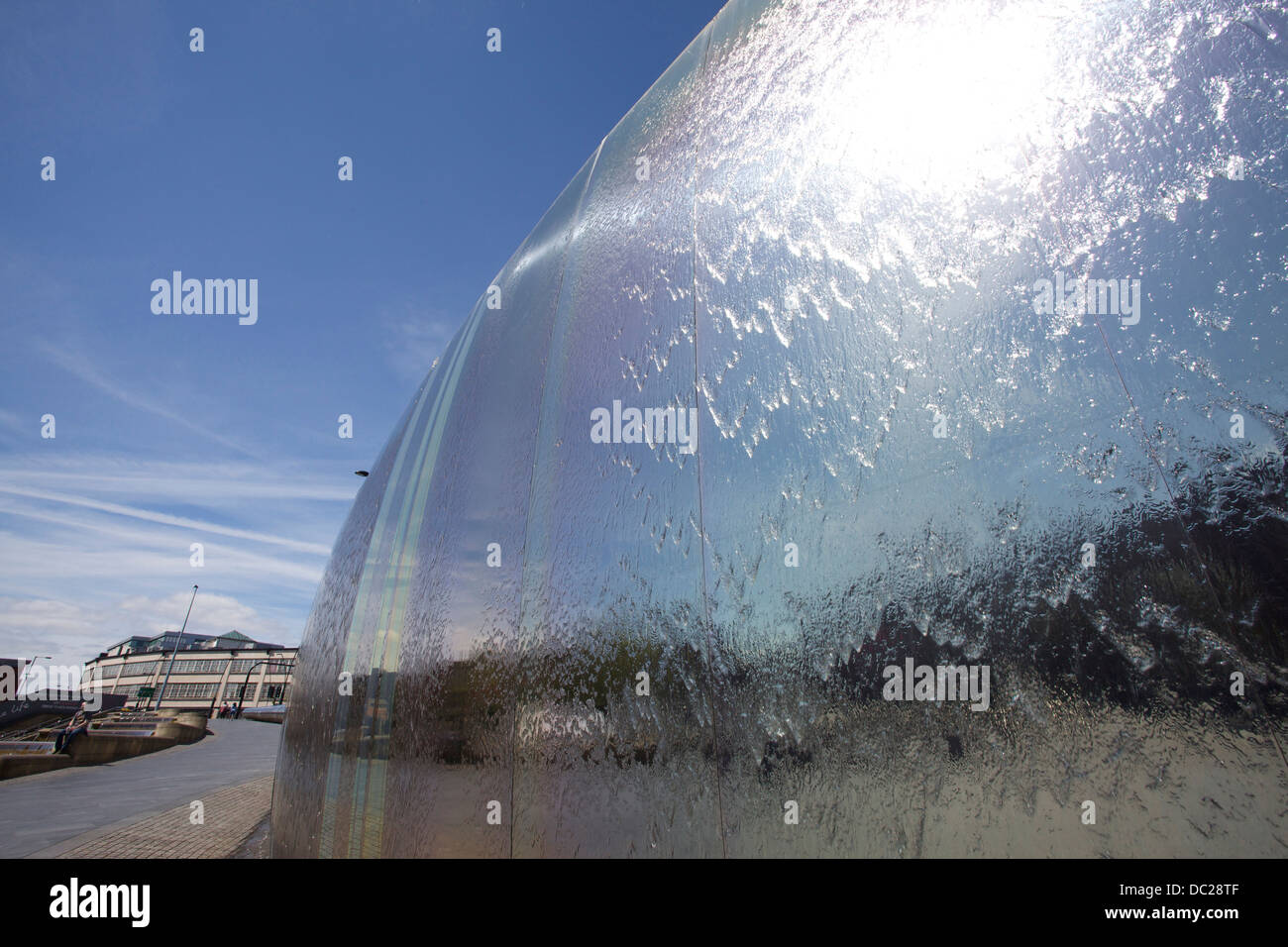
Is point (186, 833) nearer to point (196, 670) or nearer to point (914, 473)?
point (914, 473)

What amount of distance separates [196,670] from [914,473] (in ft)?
322

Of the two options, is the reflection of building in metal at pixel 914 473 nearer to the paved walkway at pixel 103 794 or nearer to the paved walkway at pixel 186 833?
the paved walkway at pixel 186 833

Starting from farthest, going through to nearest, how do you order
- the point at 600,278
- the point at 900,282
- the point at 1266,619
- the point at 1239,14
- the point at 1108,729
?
the point at 600,278, the point at 900,282, the point at 1239,14, the point at 1108,729, the point at 1266,619

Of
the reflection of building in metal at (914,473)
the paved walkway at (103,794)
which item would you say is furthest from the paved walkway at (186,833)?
the reflection of building in metal at (914,473)

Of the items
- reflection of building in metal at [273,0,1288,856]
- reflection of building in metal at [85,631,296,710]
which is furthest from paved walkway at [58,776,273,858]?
reflection of building in metal at [85,631,296,710]

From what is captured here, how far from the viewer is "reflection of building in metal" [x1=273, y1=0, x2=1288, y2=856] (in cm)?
112

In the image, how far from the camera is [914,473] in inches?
56.6

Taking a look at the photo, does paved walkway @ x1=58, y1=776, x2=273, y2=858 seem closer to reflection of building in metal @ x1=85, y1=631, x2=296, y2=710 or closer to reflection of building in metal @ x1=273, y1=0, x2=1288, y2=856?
reflection of building in metal @ x1=273, y1=0, x2=1288, y2=856

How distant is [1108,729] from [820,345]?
101 cm

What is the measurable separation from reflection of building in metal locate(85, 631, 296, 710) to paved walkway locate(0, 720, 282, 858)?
2446 inches

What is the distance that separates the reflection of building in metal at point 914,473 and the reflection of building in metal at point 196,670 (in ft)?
258
